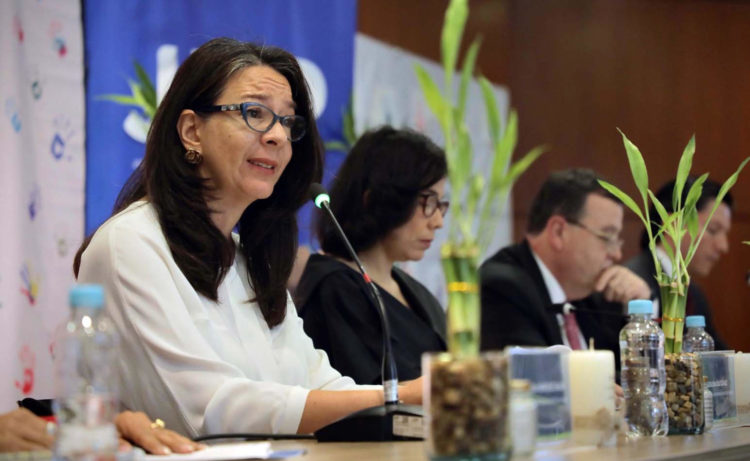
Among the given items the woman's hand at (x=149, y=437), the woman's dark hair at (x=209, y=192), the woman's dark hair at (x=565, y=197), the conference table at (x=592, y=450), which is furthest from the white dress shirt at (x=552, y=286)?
the woman's hand at (x=149, y=437)

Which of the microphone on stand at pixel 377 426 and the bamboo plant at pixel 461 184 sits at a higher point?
the bamboo plant at pixel 461 184

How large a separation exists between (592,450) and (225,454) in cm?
52

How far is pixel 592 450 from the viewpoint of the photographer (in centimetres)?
142

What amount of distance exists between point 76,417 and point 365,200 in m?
1.99

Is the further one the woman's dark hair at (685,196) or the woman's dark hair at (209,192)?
the woman's dark hair at (685,196)

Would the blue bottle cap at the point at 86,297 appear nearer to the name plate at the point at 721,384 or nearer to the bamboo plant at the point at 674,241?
the bamboo plant at the point at 674,241

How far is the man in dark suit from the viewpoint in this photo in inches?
136

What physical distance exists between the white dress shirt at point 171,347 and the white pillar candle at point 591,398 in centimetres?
54

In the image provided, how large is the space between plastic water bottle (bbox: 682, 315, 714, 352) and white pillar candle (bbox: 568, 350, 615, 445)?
586mm

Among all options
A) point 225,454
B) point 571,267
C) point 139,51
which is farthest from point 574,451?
point 139,51

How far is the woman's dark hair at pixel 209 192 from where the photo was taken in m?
2.01

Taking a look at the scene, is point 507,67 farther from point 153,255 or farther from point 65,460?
point 65,460

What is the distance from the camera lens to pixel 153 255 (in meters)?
1.86

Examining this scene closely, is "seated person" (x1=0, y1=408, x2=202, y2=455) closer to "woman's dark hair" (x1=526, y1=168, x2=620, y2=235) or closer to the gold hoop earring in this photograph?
the gold hoop earring
